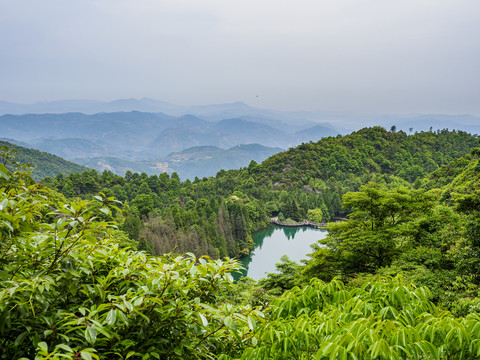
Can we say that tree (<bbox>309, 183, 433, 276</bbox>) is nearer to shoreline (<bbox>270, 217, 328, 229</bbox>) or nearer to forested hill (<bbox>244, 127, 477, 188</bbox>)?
shoreline (<bbox>270, 217, 328, 229</bbox>)

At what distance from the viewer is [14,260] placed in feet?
4.39

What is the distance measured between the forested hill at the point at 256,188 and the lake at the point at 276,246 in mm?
1498

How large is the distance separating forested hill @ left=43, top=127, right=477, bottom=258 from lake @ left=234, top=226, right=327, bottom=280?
1.50m

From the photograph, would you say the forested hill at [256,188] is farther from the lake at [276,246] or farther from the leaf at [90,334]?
the leaf at [90,334]

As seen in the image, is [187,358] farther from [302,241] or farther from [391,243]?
[302,241]

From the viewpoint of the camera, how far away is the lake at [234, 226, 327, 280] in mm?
26292

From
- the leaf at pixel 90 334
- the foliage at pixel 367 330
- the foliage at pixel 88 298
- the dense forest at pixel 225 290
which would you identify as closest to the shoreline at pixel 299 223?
the dense forest at pixel 225 290

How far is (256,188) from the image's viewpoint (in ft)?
156

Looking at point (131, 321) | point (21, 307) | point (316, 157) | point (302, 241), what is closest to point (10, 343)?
point (21, 307)

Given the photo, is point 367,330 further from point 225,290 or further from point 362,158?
point 362,158

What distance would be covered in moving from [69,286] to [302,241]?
1354 inches

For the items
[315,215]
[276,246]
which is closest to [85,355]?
[276,246]

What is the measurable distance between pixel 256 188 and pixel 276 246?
16206 mm

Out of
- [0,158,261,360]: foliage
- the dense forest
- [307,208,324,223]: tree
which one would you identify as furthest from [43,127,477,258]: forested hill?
[0,158,261,360]: foliage
